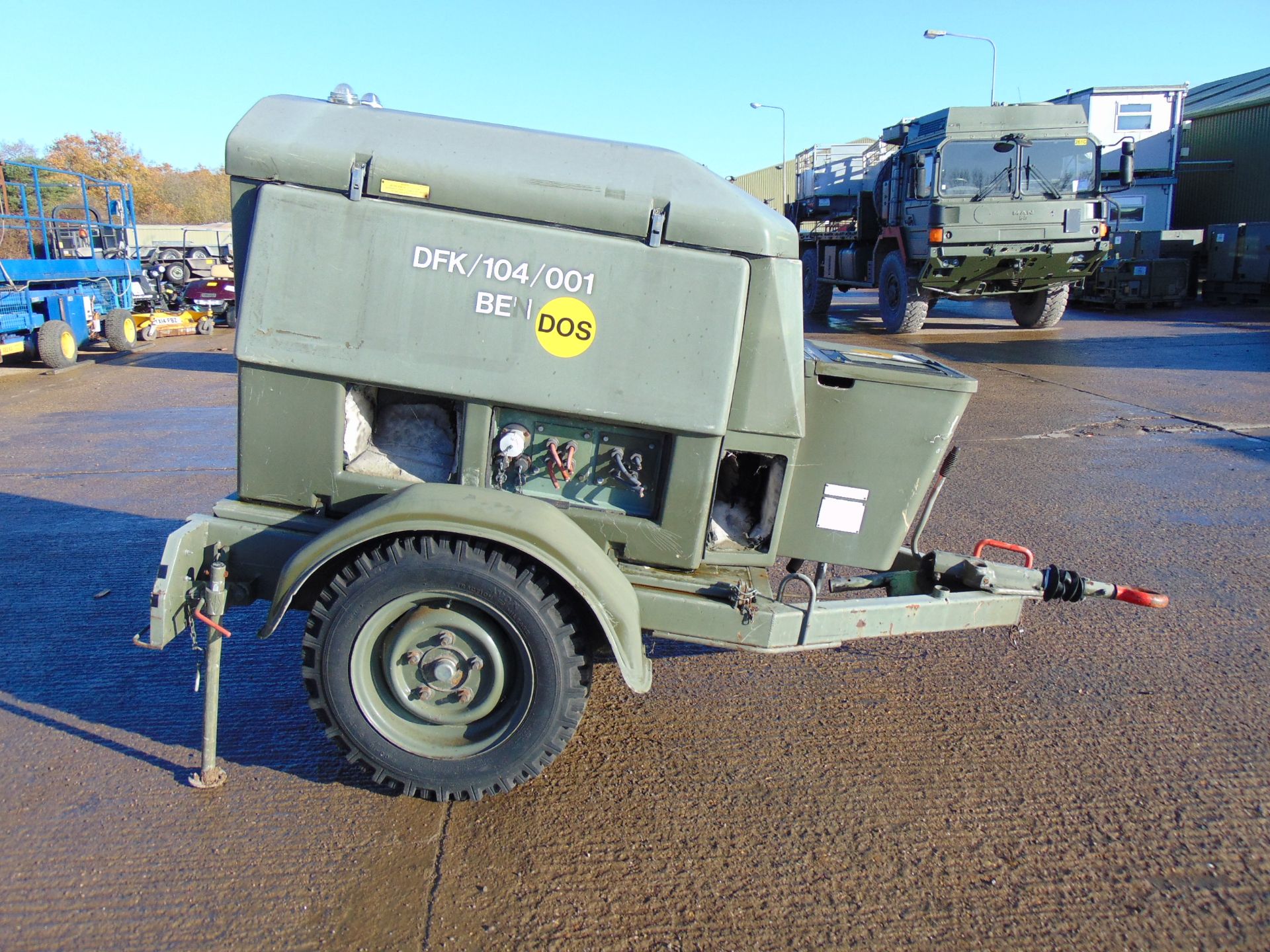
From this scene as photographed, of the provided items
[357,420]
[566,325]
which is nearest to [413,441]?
[357,420]

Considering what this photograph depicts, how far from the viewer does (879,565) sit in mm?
3355

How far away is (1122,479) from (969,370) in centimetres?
575

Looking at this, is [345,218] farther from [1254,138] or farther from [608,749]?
[1254,138]

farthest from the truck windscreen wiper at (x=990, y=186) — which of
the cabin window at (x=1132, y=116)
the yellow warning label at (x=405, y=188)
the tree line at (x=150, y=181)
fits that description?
the tree line at (x=150, y=181)

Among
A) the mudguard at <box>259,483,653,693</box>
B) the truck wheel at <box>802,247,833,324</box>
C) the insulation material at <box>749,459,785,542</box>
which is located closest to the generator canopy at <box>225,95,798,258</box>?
the insulation material at <box>749,459,785,542</box>

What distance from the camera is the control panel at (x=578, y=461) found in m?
3.03

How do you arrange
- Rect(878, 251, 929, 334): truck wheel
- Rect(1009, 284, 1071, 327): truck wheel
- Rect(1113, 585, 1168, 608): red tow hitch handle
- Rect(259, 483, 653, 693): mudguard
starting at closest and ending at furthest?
Rect(259, 483, 653, 693): mudguard, Rect(1113, 585, 1168, 608): red tow hitch handle, Rect(878, 251, 929, 334): truck wheel, Rect(1009, 284, 1071, 327): truck wheel

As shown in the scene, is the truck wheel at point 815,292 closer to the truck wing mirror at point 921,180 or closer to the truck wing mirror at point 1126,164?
the truck wing mirror at point 921,180

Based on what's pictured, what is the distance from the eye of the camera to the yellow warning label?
2.82m

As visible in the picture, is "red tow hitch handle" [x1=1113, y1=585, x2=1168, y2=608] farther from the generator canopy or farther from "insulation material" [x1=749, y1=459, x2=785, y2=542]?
the generator canopy

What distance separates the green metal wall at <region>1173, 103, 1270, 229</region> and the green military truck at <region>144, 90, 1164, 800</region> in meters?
28.0

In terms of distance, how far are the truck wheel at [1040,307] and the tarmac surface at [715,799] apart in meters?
12.4

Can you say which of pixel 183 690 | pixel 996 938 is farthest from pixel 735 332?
pixel 183 690

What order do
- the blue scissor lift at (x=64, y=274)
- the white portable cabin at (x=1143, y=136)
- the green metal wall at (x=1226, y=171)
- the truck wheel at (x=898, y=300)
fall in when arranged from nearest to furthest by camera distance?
the blue scissor lift at (x=64, y=274)
the truck wheel at (x=898, y=300)
the white portable cabin at (x=1143, y=136)
the green metal wall at (x=1226, y=171)
